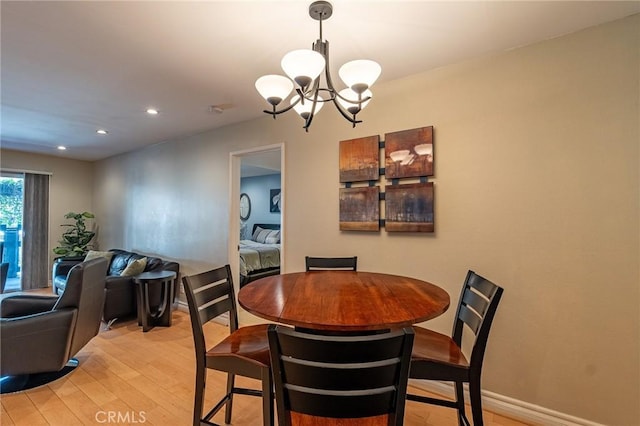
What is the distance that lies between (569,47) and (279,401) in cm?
248

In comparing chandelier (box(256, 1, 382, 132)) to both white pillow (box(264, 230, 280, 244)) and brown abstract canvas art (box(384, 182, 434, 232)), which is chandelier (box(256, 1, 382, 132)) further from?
white pillow (box(264, 230, 280, 244))

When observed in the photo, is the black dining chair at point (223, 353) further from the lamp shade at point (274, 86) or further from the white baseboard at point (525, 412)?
the white baseboard at point (525, 412)

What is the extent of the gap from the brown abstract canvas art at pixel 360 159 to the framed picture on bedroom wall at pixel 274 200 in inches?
188

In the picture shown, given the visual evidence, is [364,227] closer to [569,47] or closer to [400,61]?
[400,61]

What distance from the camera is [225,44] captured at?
77.7 inches

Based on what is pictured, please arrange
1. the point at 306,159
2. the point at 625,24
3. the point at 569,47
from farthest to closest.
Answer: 1. the point at 306,159
2. the point at 569,47
3. the point at 625,24

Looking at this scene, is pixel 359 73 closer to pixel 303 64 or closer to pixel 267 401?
pixel 303 64

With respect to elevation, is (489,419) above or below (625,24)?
below

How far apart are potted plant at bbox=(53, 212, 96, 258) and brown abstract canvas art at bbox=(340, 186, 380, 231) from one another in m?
5.17

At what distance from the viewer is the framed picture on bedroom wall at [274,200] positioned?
24.1 ft

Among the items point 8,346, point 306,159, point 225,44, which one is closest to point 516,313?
point 306,159

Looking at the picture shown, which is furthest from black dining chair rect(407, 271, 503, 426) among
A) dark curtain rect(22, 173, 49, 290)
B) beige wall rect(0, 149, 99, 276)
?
beige wall rect(0, 149, 99, 276)

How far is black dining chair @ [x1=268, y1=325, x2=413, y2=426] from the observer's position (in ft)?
2.93

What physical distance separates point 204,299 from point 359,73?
1.44m
